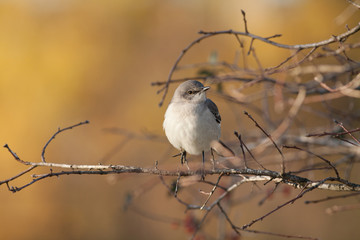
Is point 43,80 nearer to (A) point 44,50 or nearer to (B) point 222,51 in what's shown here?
(A) point 44,50

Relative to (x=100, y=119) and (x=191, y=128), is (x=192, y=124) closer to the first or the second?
(x=191, y=128)

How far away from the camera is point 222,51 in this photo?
16359 mm

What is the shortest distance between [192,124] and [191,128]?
0.05 metres

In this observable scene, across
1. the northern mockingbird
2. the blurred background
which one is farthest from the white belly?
the blurred background

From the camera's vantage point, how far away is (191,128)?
482 cm

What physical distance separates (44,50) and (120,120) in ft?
14.5

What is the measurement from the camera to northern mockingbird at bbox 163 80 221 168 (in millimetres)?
4844

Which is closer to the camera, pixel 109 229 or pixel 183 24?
pixel 109 229

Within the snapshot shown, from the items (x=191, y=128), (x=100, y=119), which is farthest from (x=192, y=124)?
(x=100, y=119)

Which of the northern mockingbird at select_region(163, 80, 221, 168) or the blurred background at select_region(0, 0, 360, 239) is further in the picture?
the blurred background at select_region(0, 0, 360, 239)

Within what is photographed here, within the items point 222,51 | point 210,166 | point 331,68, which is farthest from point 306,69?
point 222,51

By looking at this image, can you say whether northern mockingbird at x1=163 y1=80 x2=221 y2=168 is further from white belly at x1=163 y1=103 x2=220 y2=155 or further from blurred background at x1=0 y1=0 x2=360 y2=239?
blurred background at x1=0 y1=0 x2=360 y2=239

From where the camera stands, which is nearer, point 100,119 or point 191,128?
point 191,128

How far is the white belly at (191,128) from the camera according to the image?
15.9ft
